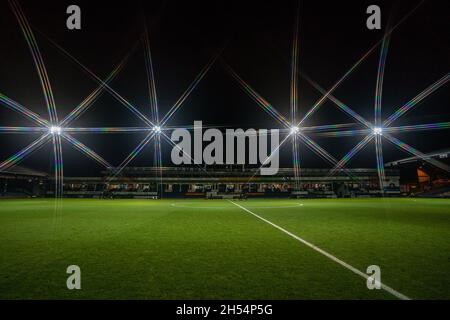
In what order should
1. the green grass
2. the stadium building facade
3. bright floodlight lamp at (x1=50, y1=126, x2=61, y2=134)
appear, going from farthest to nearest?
the stadium building facade, bright floodlight lamp at (x1=50, y1=126, x2=61, y2=134), the green grass

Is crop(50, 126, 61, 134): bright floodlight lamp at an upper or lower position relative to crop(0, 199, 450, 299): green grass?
upper

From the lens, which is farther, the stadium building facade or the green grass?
the stadium building facade

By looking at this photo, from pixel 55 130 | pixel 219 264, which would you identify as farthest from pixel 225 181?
pixel 219 264

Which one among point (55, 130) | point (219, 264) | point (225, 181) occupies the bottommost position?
point (225, 181)

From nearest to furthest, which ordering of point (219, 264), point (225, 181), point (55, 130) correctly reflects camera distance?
point (219, 264)
point (55, 130)
point (225, 181)

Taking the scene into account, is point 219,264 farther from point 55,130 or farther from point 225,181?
point 225,181

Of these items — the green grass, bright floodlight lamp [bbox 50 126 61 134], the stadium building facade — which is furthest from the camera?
the stadium building facade

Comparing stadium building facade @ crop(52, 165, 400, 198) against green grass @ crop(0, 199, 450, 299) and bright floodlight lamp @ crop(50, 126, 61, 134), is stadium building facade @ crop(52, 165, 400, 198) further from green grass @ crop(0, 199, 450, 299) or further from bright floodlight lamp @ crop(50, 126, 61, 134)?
green grass @ crop(0, 199, 450, 299)

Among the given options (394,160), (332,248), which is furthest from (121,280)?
(394,160)

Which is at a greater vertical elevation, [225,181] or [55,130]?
[55,130]

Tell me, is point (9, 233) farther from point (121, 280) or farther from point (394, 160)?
point (394, 160)

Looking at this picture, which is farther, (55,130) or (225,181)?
(225,181)

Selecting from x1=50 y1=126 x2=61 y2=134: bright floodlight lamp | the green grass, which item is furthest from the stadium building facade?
the green grass
